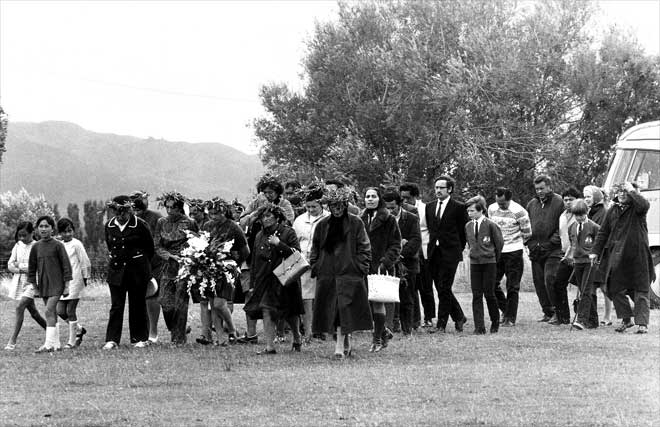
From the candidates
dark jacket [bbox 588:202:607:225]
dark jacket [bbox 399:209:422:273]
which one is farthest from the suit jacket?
dark jacket [bbox 588:202:607:225]

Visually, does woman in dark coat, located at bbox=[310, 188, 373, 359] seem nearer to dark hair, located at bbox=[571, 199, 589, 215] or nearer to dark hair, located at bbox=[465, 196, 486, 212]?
dark hair, located at bbox=[465, 196, 486, 212]

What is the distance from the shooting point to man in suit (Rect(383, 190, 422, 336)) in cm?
1619

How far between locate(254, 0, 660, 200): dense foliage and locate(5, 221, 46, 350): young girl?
3071cm

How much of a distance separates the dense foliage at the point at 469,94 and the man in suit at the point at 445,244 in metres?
29.6

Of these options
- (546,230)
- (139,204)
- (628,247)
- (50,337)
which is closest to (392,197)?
(628,247)

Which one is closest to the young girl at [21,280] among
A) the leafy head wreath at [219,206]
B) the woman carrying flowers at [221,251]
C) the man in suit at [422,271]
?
the woman carrying flowers at [221,251]

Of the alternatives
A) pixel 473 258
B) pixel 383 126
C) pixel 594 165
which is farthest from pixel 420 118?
pixel 473 258

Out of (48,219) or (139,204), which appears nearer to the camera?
(48,219)

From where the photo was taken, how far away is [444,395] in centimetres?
1056

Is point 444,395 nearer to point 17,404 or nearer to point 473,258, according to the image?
point 17,404

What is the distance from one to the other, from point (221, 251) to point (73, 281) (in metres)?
2.13

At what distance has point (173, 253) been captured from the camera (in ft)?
52.4

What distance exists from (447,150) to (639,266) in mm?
31967

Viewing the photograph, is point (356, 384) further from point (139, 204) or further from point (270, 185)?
point (139, 204)
